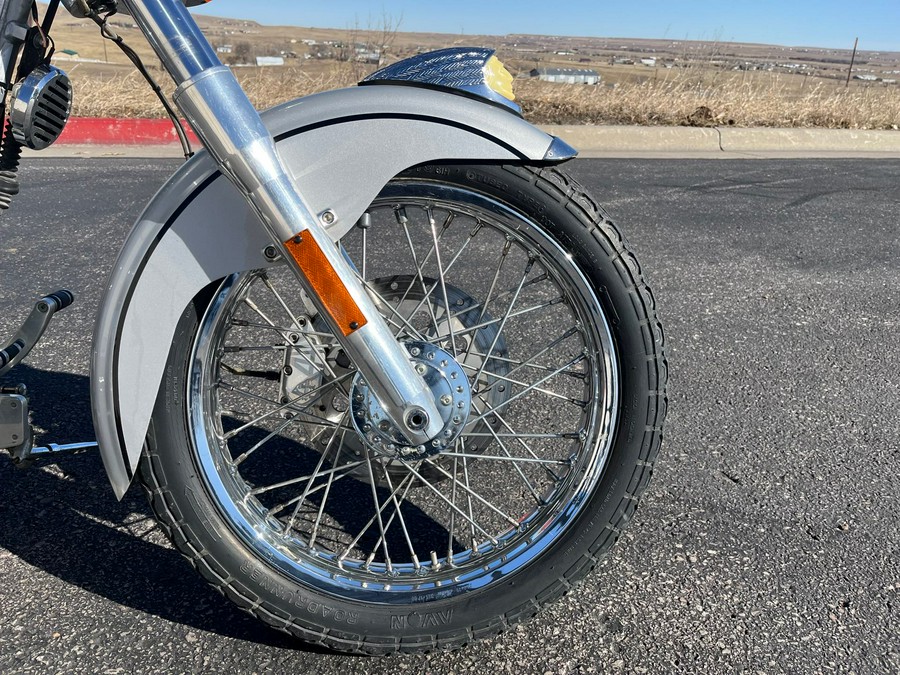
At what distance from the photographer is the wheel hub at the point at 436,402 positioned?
1.62m

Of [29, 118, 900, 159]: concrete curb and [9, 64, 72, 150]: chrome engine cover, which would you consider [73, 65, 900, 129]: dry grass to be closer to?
[29, 118, 900, 159]: concrete curb

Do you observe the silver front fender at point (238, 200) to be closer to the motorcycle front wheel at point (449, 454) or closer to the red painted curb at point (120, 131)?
the motorcycle front wheel at point (449, 454)

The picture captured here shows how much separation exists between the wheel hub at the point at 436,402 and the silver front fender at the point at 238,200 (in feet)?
1.08

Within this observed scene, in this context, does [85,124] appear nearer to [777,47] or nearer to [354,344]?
[354,344]

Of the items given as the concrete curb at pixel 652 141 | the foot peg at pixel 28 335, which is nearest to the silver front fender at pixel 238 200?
the foot peg at pixel 28 335

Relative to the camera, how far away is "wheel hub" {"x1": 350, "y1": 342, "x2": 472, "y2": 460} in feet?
5.31

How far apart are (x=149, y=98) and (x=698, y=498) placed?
8.82m

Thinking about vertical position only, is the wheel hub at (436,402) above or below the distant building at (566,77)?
above

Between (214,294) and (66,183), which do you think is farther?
(66,183)

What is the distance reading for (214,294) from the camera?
1.55 metres

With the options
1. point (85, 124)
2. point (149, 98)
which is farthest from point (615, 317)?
point (149, 98)

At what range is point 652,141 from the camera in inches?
362

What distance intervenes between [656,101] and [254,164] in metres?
9.85

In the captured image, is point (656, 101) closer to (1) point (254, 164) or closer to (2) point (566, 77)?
(2) point (566, 77)
